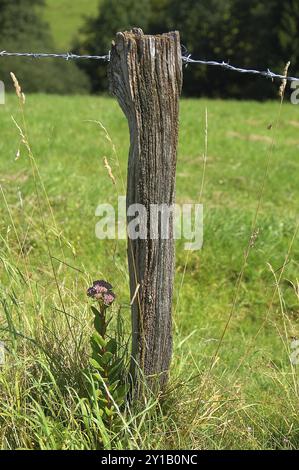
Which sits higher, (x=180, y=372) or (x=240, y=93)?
(x=180, y=372)

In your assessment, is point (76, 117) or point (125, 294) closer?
point (125, 294)

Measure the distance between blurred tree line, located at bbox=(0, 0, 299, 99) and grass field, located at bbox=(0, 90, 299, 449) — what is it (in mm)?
29149

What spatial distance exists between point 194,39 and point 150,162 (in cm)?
4943

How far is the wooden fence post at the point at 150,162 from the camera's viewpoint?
252cm

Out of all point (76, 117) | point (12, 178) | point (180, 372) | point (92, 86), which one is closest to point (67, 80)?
point (92, 86)

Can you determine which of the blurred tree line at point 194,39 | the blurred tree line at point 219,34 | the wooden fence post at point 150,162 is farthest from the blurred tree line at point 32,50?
the wooden fence post at point 150,162

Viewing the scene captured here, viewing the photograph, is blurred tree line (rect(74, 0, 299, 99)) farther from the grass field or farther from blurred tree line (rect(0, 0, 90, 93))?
the grass field

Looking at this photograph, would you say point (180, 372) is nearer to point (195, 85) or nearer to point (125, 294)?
point (125, 294)

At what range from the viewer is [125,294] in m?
4.91

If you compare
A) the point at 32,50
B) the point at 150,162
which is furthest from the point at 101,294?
the point at 32,50

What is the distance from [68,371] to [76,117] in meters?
10.5

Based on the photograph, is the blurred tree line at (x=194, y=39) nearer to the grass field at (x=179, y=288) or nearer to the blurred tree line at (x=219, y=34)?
the blurred tree line at (x=219, y=34)

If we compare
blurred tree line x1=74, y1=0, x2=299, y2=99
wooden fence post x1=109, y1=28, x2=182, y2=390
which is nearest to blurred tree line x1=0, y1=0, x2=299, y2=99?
blurred tree line x1=74, y1=0, x2=299, y2=99

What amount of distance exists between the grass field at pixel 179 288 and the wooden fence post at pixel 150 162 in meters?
0.23
